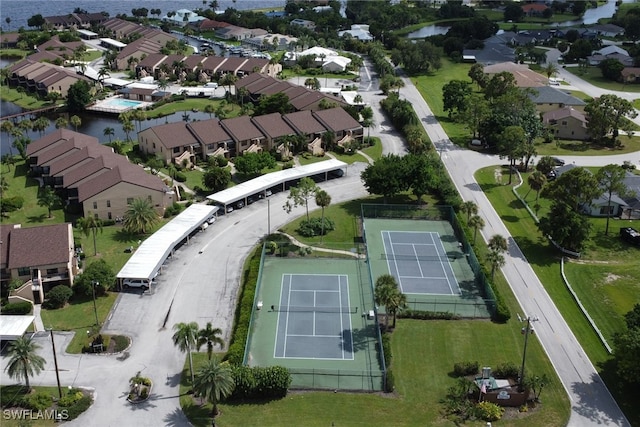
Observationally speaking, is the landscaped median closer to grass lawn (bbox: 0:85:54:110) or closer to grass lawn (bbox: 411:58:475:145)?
grass lawn (bbox: 411:58:475:145)

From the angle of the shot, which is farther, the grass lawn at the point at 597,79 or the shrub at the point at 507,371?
the grass lawn at the point at 597,79

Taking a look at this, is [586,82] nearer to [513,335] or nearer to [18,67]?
[513,335]

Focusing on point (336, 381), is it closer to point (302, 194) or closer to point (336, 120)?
point (302, 194)

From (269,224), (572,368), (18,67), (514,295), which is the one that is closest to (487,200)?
(514,295)

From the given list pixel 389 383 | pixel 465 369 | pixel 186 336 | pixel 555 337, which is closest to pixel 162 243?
pixel 186 336

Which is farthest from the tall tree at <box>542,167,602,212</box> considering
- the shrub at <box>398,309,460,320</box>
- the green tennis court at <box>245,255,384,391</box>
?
the green tennis court at <box>245,255,384,391</box>

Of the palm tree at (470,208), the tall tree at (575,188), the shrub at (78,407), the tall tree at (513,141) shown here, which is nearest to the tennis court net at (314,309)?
the shrub at (78,407)

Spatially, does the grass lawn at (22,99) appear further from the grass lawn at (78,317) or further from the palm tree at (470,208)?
the palm tree at (470,208)
